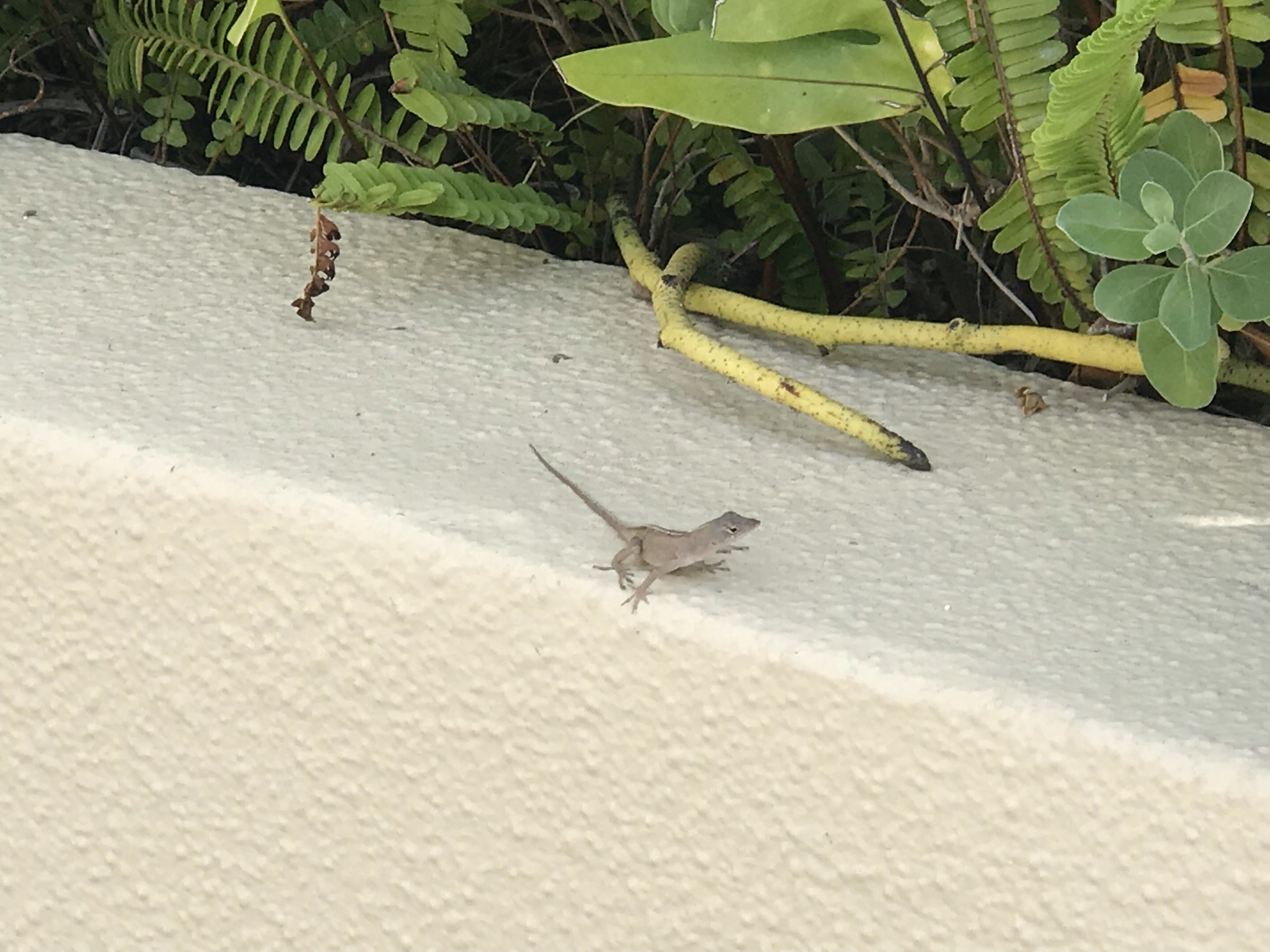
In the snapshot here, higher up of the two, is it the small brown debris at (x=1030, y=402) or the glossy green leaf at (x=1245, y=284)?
the glossy green leaf at (x=1245, y=284)

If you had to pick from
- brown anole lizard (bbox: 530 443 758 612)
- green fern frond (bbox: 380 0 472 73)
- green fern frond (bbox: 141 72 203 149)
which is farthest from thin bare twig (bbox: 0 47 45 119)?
brown anole lizard (bbox: 530 443 758 612)

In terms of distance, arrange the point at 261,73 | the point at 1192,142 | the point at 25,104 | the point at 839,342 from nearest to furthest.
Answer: the point at 1192,142
the point at 839,342
the point at 261,73
the point at 25,104

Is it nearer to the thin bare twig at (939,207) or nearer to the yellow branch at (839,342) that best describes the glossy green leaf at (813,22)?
the thin bare twig at (939,207)

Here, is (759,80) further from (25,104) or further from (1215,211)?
(25,104)

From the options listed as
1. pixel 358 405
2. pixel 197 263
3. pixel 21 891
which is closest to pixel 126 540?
pixel 358 405

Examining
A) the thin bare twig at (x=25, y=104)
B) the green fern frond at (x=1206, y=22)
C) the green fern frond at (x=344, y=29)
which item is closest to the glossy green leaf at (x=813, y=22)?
the green fern frond at (x=1206, y=22)

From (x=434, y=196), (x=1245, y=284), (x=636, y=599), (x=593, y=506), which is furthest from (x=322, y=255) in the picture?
(x=1245, y=284)
